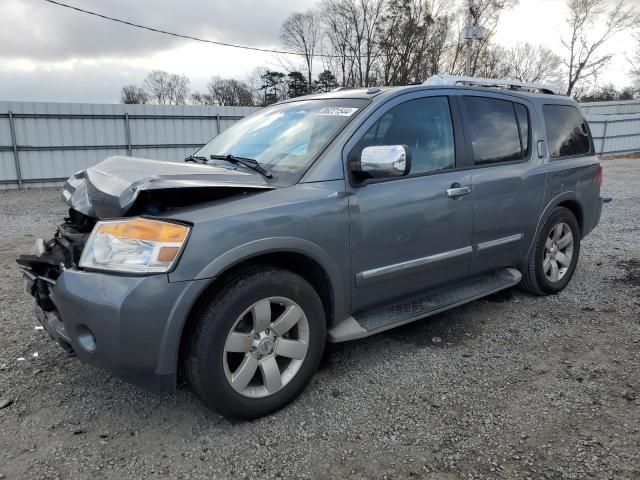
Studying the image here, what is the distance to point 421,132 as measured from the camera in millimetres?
3320

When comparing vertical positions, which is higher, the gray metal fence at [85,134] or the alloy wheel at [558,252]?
the gray metal fence at [85,134]

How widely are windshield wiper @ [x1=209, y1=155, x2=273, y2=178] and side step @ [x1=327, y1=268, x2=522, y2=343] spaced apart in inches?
40.1

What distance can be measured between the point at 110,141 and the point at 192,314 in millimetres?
13554

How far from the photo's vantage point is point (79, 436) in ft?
8.16

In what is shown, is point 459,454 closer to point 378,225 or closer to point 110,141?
point 378,225

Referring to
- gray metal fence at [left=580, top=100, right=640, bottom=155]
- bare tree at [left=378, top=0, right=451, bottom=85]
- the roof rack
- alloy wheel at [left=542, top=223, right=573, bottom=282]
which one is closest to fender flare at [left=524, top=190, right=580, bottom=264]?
alloy wheel at [left=542, top=223, right=573, bottom=282]

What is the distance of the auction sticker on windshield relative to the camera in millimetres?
3072

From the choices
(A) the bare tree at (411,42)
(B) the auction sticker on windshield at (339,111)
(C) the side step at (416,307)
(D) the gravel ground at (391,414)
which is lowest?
(D) the gravel ground at (391,414)

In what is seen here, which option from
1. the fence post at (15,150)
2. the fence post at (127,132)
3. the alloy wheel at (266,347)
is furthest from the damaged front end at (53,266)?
the fence post at (127,132)

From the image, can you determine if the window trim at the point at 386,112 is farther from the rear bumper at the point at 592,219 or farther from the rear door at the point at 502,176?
the rear bumper at the point at 592,219

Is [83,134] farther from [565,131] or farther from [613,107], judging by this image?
[613,107]

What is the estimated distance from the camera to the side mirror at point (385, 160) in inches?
104

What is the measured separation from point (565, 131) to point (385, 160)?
Result: 8.91 feet

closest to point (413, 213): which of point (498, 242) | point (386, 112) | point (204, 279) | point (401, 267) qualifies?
point (401, 267)
